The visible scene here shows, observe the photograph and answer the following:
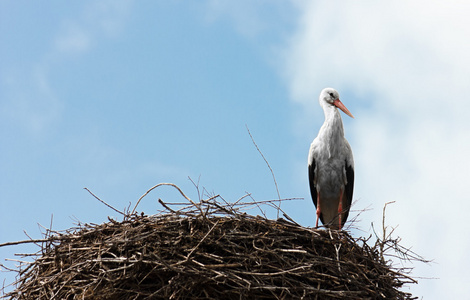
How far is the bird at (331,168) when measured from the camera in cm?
768

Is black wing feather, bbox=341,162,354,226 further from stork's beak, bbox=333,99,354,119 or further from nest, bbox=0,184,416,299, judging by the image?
nest, bbox=0,184,416,299

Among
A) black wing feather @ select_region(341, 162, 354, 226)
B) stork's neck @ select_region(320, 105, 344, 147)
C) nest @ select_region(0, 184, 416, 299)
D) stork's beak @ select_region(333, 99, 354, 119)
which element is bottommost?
nest @ select_region(0, 184, 416, 299)

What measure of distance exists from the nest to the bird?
229cm

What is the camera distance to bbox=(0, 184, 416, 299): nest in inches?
187

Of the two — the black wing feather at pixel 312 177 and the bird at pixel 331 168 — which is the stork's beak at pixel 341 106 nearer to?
the bird at pixel 331 168

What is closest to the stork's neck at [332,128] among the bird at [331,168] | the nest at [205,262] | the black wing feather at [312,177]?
the bird at [331,168]

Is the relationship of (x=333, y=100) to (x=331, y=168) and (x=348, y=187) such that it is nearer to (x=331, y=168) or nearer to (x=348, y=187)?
(x=331, y=168)

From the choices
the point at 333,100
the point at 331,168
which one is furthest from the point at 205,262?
the point at 333,100

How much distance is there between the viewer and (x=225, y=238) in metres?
4.94

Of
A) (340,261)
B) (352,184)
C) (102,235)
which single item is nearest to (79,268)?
(102,235)

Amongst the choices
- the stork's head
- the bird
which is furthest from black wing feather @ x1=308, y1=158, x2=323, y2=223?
the stork's head

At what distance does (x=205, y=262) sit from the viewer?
484 cm

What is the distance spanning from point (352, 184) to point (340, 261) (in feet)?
9.25

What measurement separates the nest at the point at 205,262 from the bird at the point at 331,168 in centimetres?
229
